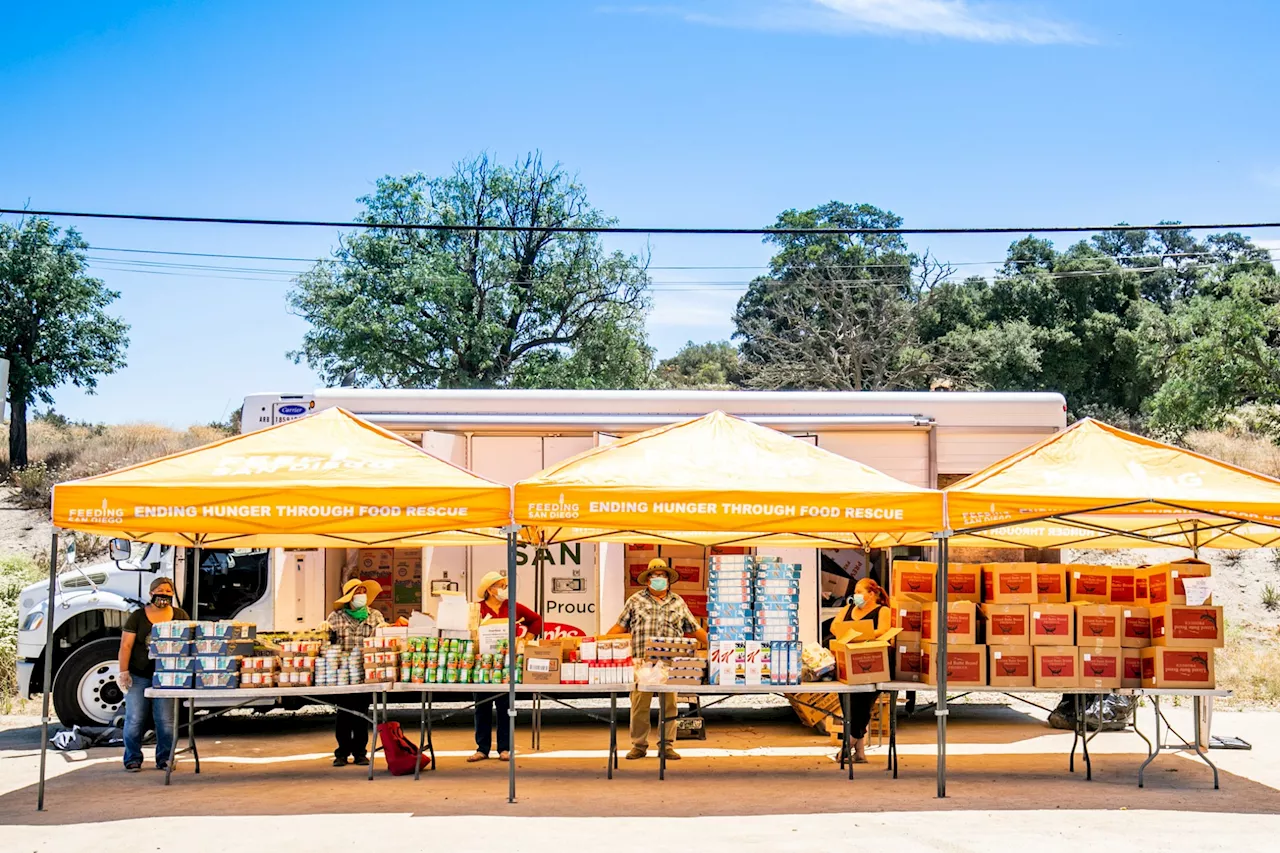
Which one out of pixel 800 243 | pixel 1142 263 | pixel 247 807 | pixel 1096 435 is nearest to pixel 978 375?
pixel 800 243

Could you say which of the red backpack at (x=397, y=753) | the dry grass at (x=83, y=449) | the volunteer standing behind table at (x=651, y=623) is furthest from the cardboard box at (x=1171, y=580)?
the dry grass at (x=83, y=449)

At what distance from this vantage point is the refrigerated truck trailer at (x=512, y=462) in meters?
12.5

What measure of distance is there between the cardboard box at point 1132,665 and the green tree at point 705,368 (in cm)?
3738

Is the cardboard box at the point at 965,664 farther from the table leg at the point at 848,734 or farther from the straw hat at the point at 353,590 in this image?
the straw hat at the point at 353,590

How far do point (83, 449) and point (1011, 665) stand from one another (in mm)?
31021

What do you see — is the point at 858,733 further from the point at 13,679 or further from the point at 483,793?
the point at 13,679

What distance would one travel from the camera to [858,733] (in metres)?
10.7

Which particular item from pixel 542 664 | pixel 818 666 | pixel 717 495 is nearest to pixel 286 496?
pixel 542 664

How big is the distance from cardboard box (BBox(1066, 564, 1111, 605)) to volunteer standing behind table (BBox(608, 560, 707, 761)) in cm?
325

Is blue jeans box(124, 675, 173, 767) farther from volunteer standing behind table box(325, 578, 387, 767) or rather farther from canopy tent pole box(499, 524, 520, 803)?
canopy tent pole box(499, 524, 520, 803)

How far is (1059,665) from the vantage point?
10.3 m

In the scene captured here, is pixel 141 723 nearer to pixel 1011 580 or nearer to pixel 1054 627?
pixel 1011 580

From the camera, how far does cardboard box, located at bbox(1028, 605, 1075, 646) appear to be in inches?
406

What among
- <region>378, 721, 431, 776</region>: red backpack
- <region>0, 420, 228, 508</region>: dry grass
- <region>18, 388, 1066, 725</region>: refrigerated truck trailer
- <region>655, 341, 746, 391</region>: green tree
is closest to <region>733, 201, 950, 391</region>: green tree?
<region>655, 341, 746, 391</region>: green tree
